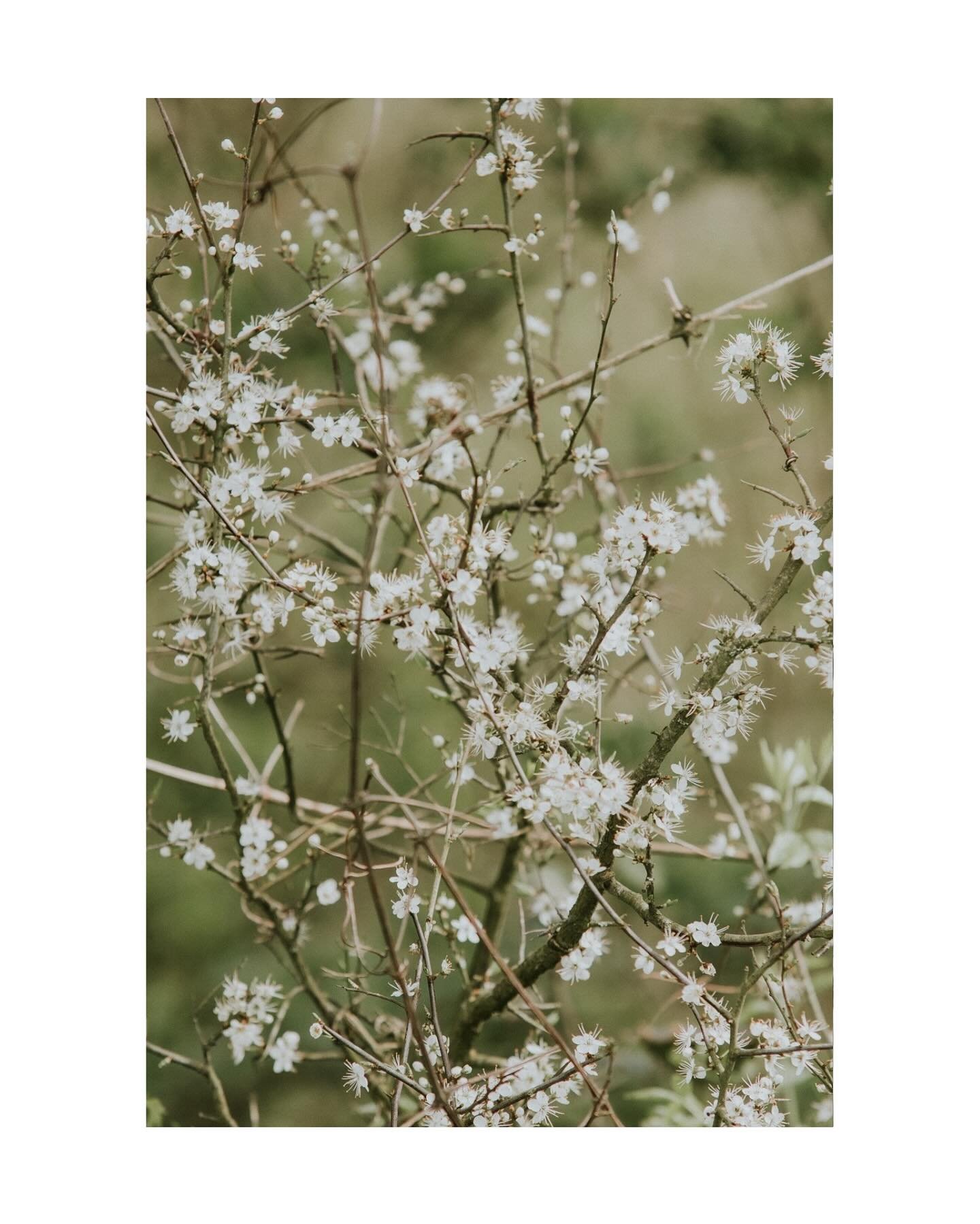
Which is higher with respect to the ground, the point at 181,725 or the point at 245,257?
the point at 245,257

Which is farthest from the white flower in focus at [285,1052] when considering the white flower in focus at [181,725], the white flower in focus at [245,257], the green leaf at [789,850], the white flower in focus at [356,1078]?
the white flower in focus at [245,257]

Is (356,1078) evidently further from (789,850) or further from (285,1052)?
(789,850)

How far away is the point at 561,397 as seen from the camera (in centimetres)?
116

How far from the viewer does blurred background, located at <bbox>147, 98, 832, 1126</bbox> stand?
1.04m

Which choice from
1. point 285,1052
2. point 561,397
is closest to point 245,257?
point 561,397

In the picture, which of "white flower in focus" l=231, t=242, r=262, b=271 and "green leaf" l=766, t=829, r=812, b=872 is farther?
"green leaf" l=766, t=829, r=812, b=872

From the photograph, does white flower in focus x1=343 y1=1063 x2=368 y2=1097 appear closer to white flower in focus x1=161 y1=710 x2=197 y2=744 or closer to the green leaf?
white flower in focus x1=161 y1=710 x2=197 y2=744

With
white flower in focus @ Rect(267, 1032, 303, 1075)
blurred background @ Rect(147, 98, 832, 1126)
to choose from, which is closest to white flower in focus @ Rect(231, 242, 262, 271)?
blurred background @ Rect(147, 98, 832, 1126)

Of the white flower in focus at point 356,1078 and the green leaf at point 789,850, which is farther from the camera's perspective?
the green leaf at point 789,850

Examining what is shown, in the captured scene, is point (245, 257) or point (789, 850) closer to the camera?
point (245, 257)

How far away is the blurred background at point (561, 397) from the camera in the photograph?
1.04 m

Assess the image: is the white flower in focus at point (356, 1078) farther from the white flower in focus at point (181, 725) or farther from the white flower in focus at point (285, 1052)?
the white flower in focus at point (181, 725)
